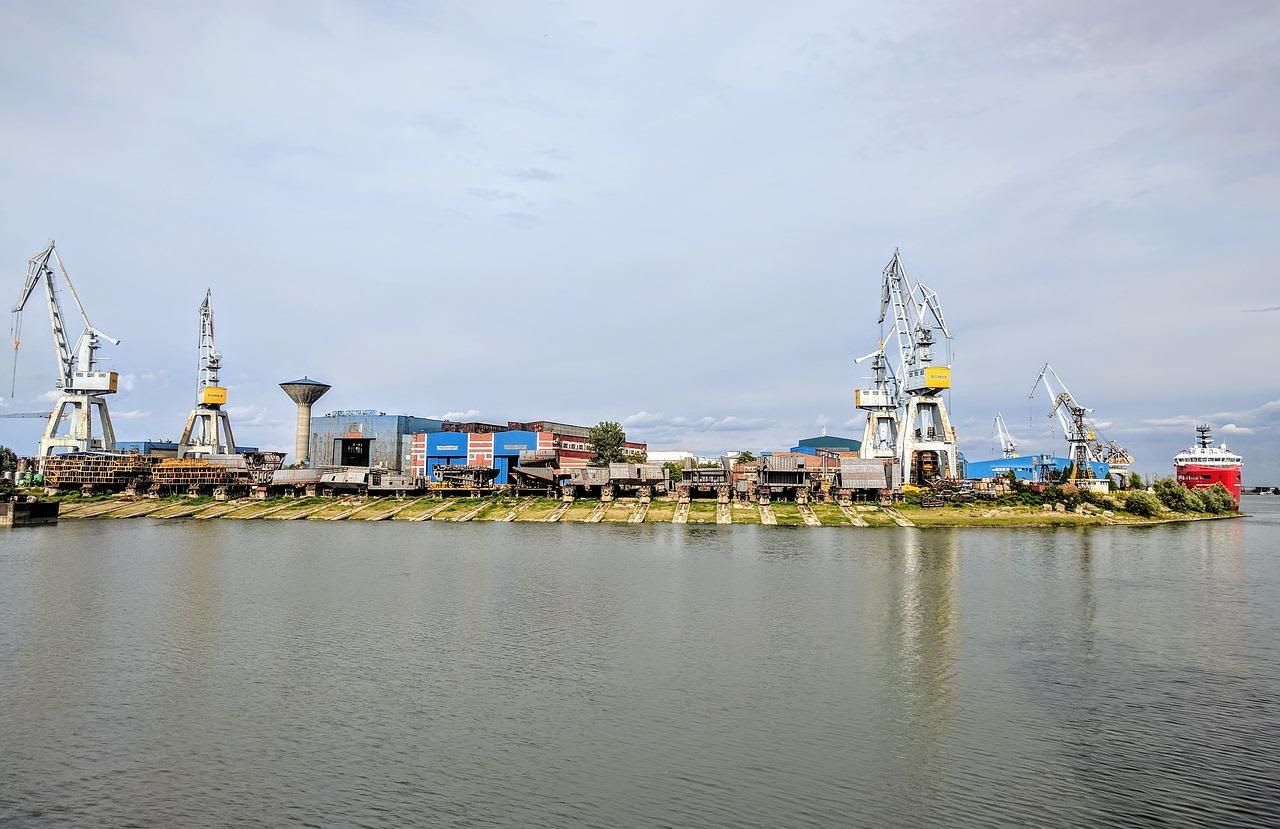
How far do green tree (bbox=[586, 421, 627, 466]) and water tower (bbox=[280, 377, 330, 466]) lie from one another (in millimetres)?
64102

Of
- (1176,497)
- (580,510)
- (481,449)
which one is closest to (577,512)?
(580,510)

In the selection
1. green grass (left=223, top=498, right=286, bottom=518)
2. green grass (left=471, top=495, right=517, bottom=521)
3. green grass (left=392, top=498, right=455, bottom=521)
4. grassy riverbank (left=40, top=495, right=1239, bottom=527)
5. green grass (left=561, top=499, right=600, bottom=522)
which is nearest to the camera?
grassy riverbank (left=40, top=495, right=1239, bottom=527)

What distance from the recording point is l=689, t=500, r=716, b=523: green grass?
112m

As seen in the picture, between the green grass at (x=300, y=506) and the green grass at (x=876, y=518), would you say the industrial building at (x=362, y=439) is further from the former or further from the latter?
the green grass at (x=876, y=518)

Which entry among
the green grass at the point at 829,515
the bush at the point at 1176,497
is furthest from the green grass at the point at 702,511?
the bush at the point at 1176,497

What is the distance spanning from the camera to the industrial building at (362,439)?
181m

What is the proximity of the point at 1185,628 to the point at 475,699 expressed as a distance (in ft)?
123

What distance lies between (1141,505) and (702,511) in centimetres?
6695

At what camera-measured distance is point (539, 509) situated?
11919 centimetres

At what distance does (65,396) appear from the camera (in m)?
156

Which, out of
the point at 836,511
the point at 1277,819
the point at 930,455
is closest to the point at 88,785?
the point at 1277,819

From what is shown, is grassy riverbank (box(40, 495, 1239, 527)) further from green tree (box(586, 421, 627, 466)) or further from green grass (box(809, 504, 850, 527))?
green tree (box(586, 421, 627, 466))

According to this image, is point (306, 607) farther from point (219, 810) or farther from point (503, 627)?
point (219, 810)

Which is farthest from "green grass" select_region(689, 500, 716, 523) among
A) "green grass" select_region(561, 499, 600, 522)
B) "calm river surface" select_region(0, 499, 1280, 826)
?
"calm river surface" select_region(0, 499, 1280, 826)
